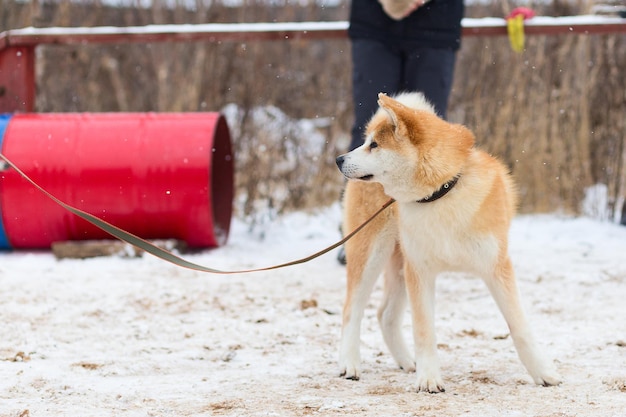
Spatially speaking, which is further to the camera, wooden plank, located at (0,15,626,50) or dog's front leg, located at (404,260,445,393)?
wooden plank, located at (0,15,626,50)

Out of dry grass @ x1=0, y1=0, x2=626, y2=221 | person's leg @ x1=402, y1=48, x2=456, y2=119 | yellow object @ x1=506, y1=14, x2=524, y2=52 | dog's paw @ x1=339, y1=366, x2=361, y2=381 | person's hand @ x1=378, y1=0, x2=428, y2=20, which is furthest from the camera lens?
dry grass @ x1=0, y1=0, x2=626, y2=221

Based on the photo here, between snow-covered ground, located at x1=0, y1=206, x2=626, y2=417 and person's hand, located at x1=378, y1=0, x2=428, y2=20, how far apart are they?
156 cm

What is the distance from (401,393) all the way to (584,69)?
4.99 meters

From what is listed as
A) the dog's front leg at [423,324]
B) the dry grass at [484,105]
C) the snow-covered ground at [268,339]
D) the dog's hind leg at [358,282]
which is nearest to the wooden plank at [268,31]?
the dry grass at [484,105]

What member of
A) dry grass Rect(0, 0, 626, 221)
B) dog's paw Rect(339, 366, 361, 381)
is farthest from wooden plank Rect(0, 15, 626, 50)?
dog's paw Rect(339, 366, 361, 381)

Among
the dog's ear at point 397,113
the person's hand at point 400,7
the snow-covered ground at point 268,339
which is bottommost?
the snow-covered ground at point 268,339

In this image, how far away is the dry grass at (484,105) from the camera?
22.0 ft

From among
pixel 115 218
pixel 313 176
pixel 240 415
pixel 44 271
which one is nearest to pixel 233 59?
pixel 313 176

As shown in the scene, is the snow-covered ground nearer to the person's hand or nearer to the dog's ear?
the dog's ear

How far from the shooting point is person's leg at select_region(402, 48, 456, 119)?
467cm

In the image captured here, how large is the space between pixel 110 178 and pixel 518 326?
10.6 ft

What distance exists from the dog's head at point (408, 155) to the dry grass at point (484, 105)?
150 inches

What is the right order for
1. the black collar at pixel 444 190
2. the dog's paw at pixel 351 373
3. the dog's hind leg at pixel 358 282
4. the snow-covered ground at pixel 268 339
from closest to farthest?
1. the snow-covered ground at pixel 268 339
2. the black collar at pixel 444 190
3. the dog's paw at pixel 351 373
4. the dog's hind leg at pixel 358 282

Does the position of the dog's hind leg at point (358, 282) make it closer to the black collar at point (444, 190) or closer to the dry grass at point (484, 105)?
the black collar at point (444, 190)
